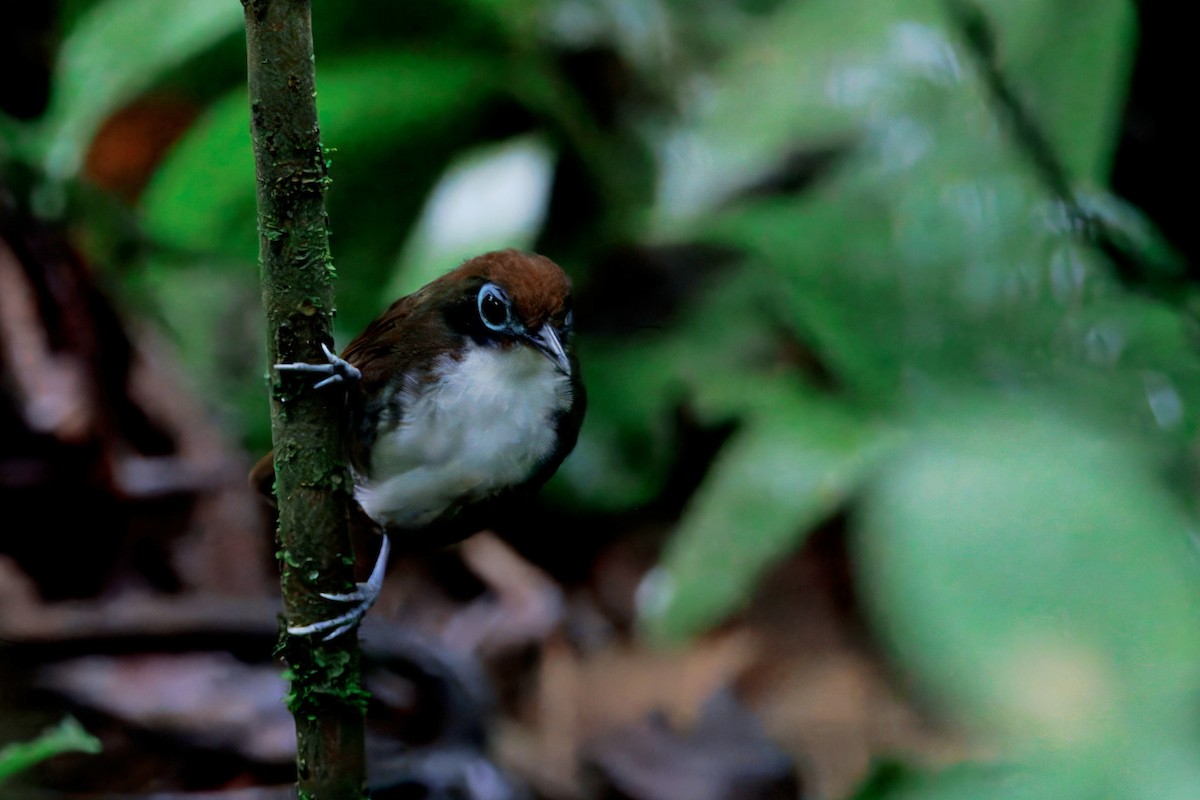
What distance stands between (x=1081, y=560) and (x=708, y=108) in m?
2.28

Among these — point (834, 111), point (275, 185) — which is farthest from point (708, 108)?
point (275, 185)

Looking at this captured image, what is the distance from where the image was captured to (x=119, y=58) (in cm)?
336

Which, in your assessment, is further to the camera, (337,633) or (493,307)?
(493,307)

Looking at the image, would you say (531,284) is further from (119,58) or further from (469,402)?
(119,58)

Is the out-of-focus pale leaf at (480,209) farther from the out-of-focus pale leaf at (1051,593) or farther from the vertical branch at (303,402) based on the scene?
the vertical branch at (303,402)

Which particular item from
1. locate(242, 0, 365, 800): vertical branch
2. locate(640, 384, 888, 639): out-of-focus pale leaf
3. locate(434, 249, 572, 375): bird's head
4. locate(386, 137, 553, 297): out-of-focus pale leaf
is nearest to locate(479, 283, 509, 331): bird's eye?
locate(434, 249, 572, 375): bird's head

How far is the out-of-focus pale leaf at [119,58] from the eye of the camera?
333cm

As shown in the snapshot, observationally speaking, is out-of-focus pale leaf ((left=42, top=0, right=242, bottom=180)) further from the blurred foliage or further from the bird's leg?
the bird's leg

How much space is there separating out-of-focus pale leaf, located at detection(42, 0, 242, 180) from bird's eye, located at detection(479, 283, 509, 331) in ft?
6.57

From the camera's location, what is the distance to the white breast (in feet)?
5.67

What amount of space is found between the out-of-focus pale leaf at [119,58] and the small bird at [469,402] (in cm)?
189

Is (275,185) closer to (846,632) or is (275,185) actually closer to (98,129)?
(846,632)

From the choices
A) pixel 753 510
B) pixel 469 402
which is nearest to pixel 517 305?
pixel 469 402

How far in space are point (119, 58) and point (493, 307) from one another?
6.95ft
